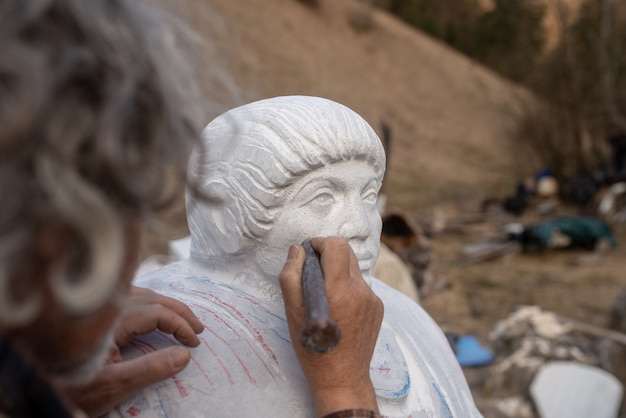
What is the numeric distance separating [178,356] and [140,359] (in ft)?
0.23

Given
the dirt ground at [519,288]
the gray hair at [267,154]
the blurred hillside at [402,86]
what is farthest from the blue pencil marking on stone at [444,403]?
the blurred hillside at [402,86]

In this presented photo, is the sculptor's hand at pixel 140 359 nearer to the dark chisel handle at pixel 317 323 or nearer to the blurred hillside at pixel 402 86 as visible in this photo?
the dark chisel handle at pixel 317 323

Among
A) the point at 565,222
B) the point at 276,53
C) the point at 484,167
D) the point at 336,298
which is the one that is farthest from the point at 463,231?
the point at 336,298

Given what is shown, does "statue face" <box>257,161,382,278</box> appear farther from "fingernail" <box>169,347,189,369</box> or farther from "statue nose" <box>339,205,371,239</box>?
"fingernail" <box>169,347,189,369</box>

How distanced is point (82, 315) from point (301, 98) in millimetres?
1059

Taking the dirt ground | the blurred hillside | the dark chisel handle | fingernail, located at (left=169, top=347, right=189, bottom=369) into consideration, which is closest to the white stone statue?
fingernail, located at (left=169, top=347, right=189, bottom=369)

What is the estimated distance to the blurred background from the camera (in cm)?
479

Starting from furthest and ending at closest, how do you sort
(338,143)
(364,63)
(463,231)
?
(364,63), (463,231), (338,143)

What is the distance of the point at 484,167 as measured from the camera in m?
16.2

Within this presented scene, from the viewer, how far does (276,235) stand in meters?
1.68

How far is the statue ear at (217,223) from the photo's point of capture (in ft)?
5.57

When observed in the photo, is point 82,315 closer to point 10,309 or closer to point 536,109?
point 10,309

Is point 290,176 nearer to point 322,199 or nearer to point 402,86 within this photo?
point 322,199

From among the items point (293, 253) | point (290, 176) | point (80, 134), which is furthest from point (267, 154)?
point (80, 134)
